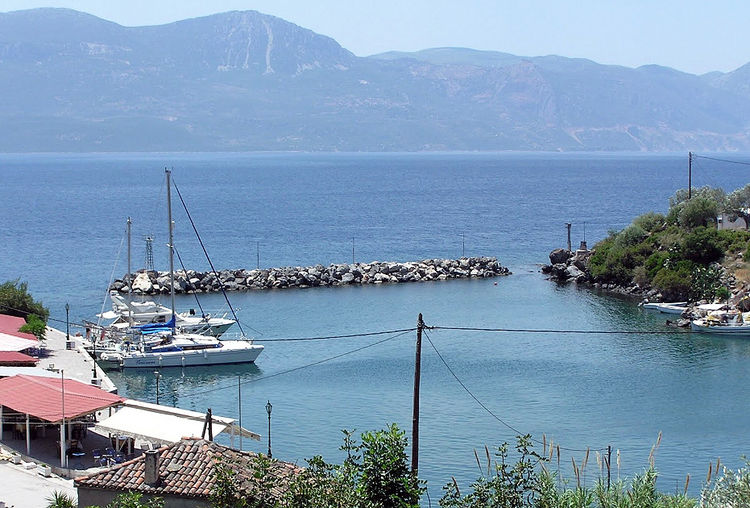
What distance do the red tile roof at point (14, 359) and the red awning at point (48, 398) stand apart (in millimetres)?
4631

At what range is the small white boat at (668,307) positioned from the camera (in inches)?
2007

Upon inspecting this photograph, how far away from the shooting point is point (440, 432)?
103 ft

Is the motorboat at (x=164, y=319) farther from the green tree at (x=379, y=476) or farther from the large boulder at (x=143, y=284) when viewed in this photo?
the green tree at (x=379, y=476)

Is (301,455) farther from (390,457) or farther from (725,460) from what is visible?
(390,457)

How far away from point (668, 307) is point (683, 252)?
627 centimetres

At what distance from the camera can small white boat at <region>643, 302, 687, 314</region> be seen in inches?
2007

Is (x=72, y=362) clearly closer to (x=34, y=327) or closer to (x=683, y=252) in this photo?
(x=34, y=327)

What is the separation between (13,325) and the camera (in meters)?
39.1

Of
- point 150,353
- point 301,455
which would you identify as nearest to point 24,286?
point 150,353

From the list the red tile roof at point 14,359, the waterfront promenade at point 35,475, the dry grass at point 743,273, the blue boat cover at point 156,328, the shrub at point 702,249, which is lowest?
the waterfront promenade at point 35,475

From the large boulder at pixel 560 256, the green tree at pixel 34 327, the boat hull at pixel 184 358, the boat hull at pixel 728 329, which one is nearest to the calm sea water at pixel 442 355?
the boat hull at pixel 184 358

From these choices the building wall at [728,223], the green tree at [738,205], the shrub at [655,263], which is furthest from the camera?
the green tree at [738,205]

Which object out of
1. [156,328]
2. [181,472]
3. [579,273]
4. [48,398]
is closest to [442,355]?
[156,328]

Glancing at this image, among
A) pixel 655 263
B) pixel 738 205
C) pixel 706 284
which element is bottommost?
pixel 706 284
